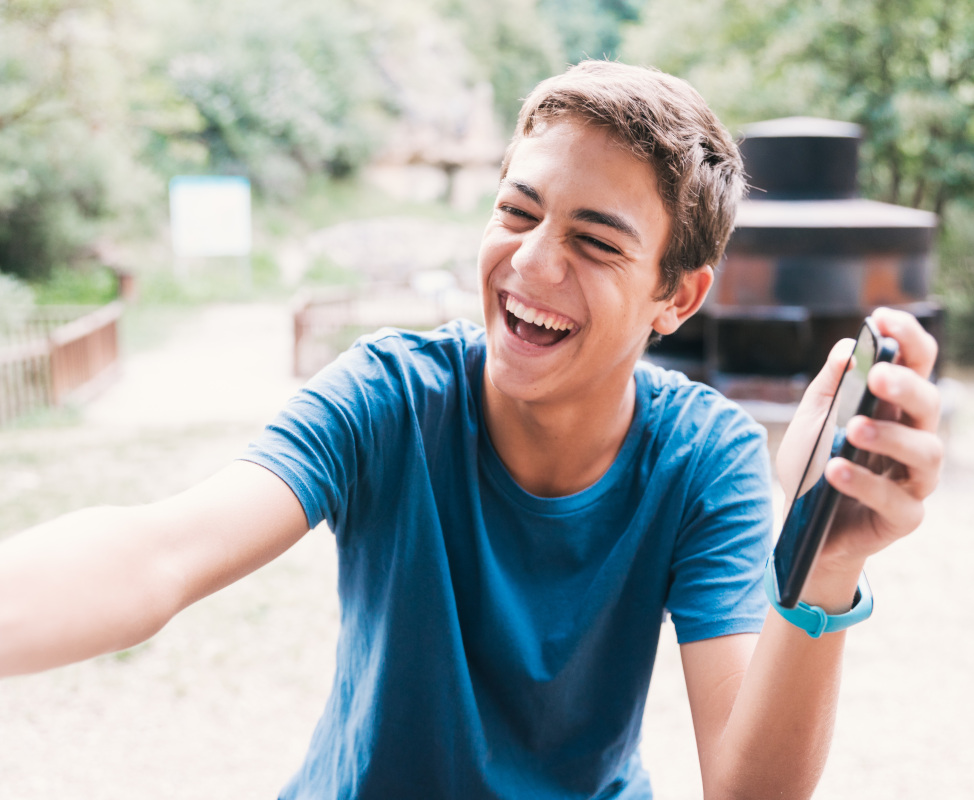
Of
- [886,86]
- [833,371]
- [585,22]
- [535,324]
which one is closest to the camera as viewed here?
[833,371]

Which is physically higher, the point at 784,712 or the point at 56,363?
the point at 784,712

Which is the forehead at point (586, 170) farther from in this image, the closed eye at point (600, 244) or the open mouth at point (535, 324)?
the open mouth at point (535, 324)

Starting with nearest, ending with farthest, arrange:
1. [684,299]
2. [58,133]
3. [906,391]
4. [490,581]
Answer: [906,391] < [490,581] < [684,299] < [58,133]

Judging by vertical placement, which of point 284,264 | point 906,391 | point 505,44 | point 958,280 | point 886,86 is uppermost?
point 505,44

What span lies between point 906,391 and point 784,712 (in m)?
0.59

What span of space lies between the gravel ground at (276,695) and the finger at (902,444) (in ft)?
8.98

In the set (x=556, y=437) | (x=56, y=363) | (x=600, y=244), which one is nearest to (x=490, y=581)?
(x=556, y=437)

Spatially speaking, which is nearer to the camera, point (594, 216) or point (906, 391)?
point (906, 391)

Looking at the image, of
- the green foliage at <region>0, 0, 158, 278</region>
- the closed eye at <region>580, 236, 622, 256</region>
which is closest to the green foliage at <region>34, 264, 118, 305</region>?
the green foliage at <region>0, 0, 158, 278</region>

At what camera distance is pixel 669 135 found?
5.32 ft

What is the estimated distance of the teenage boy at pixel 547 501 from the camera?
4.99 feet

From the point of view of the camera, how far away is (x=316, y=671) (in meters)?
4.11

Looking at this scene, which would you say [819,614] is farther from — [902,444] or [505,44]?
[505,44]

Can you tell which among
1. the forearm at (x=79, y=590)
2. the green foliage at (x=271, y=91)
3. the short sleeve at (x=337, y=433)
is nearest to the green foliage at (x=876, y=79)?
the short sleeve at (x=337, y=433)
